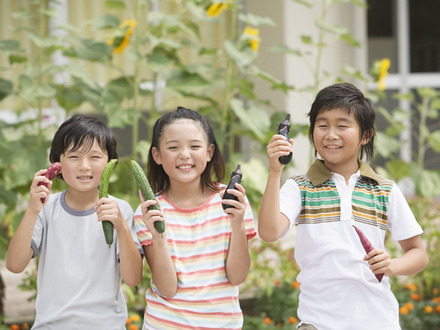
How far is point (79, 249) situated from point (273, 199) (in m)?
0.68

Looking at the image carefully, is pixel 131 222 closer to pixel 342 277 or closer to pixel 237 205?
pixel 237 205

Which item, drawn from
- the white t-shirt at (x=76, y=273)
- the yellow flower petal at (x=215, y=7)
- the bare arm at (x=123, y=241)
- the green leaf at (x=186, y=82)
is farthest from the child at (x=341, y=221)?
the yellow flower petal at (x=215, y=7)

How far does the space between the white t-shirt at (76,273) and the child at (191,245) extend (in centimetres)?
12

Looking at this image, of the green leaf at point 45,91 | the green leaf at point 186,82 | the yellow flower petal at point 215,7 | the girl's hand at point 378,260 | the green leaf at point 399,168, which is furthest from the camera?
the green leaf at point 399,168

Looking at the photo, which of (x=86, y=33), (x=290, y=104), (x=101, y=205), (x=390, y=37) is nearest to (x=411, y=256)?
(x=101, y=205)

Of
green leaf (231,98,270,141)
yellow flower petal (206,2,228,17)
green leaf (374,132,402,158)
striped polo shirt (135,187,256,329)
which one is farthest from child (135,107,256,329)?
green leaf (374,132,402,158)

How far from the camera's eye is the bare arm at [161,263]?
214 centimetres

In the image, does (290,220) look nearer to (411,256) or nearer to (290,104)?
(411,256)

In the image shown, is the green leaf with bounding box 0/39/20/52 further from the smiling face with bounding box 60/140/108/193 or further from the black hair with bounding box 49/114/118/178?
the smiling face with bounding box 60/140/108/193

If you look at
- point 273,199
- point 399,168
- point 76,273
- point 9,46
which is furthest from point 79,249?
point 399,168

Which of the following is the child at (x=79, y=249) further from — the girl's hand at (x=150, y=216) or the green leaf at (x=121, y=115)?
the green leaf at (x=121, y=115)

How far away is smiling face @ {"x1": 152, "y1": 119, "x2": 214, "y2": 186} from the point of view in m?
2.28

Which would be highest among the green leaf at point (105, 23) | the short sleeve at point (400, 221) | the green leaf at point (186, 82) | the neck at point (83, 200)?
the green leaf at point (105, 23)

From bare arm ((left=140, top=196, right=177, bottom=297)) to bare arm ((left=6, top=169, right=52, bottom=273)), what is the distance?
323 millimetres
